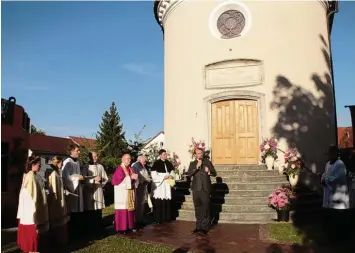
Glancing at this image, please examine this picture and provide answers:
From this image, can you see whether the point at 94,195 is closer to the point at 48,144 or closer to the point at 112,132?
the point at 112,132

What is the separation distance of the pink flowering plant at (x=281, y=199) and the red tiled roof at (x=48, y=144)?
36.5 metres

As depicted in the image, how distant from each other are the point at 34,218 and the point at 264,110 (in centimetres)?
869

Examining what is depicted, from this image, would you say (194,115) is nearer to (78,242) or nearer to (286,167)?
(286,167)

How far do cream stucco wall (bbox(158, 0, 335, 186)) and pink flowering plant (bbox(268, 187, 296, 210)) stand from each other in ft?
11.3

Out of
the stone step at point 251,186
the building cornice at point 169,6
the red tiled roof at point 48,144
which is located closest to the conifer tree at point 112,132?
the red tiled roof at point 48,144

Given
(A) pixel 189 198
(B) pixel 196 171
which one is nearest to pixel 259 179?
(A) pixel 189 198

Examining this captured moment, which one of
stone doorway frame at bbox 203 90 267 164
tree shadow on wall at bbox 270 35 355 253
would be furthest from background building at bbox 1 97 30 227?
tree shadow on wall at bbox 270 35 355 253

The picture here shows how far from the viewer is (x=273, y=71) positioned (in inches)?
480

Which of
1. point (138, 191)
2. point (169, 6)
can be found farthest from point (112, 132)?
point (138, 191)

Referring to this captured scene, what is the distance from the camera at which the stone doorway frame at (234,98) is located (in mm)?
12102

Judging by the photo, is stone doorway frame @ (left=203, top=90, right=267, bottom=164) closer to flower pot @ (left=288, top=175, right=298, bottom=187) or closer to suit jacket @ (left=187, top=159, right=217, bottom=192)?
flower pot @ (left=288, top=175, right=298, bottom=187)

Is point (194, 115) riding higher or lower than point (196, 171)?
higher

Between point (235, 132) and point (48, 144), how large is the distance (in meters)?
37.2

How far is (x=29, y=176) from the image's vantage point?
580 cm
